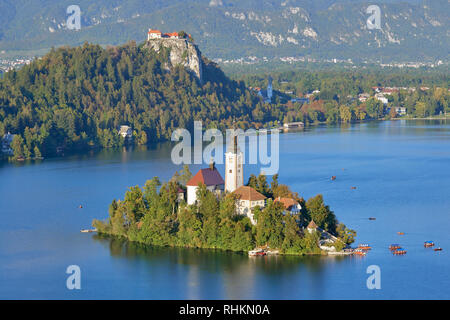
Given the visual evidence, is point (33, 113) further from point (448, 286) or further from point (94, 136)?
point (448, 286)

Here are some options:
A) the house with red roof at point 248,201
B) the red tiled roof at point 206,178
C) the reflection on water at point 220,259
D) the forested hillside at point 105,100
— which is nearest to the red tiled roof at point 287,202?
the house with red roof at point 248,201

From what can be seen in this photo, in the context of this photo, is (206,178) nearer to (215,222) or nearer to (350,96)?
(215,222)

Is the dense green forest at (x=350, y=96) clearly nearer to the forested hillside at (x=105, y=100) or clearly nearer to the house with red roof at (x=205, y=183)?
the forested hillside at (x=105, y=100)

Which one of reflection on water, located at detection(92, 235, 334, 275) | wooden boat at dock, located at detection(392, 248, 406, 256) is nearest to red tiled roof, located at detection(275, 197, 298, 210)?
reflection on water, located at detection(92, 235, 334, 275)

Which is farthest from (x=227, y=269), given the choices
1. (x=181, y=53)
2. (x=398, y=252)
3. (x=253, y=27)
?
(x=253, y=27)

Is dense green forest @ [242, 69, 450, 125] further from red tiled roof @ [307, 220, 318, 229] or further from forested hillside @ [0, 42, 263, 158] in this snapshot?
red tiled roof @ [307, 220, 318, 229]

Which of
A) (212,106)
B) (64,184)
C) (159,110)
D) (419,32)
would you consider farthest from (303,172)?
(419,32)
